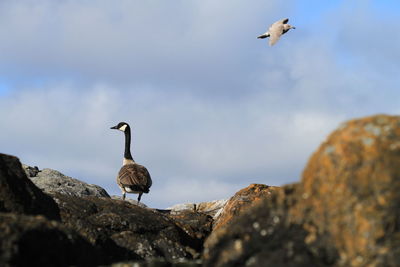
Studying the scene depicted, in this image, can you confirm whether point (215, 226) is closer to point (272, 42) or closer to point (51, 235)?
point (51, 235)

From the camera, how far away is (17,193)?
976cm

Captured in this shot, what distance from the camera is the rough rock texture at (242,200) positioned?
1455cm

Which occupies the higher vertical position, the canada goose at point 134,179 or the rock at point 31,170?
the canada goose at point 134,179

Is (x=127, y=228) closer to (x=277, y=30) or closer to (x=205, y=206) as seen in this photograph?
(x=205, y=206)

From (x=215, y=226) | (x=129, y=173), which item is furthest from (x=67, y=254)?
(x=129, y=173)

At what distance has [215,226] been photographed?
15.1m

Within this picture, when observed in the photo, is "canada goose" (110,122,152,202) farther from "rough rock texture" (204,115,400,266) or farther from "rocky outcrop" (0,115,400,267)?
"rough rock texture" (204,115,400,266)

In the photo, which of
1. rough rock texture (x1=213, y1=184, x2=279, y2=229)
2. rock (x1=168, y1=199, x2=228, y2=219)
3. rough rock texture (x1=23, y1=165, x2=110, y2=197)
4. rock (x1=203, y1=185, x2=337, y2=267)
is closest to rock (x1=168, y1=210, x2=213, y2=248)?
rough rock texture (x1=213, y1=184, x2=279, y2=229)

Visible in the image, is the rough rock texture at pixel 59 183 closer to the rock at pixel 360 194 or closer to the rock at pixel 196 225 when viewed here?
the rock at pixel 196 225

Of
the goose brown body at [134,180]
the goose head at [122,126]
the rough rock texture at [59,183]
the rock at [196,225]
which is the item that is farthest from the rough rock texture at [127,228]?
the goose head at [122,126]

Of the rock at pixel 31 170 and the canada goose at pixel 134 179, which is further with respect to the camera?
the canada goose at pixel 134 179

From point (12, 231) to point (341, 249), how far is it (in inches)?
148

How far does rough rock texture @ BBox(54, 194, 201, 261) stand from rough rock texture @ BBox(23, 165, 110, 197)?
17.9ft

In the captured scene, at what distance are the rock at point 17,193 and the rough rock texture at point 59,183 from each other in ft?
28.7
